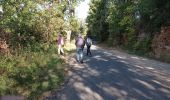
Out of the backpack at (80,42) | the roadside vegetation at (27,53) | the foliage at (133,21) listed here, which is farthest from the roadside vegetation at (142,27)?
the roadside vegetation at (27,53)

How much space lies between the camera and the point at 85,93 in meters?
12.6

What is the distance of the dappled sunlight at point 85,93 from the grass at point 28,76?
2.88 feet

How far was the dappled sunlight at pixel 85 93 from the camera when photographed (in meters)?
11.9

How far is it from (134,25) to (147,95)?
31974 millimetres

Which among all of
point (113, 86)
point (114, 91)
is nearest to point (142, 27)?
point (113, 86)

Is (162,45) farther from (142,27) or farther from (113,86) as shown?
(113,86)

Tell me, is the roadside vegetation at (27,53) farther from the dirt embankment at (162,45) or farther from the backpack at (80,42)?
the dirt embankment at (162,45)

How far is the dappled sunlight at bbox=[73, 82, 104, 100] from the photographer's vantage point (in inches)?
468

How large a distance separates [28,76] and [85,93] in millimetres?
3470

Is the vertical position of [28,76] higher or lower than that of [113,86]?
higher

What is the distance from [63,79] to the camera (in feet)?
51.3

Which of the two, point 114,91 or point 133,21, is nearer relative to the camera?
point 114,91

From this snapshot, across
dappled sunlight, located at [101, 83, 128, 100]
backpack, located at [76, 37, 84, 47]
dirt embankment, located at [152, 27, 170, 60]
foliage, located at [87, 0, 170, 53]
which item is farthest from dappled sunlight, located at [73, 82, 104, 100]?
foliage, located at [87, 0, 170, 53]

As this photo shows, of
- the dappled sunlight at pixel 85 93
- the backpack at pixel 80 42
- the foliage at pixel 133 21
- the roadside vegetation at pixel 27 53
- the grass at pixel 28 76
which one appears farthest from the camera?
the foliage at pixel 133 21
